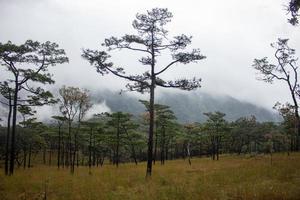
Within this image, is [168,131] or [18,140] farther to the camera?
[18,140]

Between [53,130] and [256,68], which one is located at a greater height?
[256,68]

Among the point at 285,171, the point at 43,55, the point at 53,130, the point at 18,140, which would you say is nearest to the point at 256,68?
the point at 285,171

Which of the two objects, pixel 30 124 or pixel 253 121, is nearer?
pixel 30 124

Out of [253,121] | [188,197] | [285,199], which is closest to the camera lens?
[285,199]

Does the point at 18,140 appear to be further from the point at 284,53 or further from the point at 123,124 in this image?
the point at 284,53

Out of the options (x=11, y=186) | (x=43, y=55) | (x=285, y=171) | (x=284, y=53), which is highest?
(x=284, y=53)

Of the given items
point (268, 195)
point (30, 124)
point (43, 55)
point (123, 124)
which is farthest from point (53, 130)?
point (268, 195)

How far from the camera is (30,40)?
2220 cm

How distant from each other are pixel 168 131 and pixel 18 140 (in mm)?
27038

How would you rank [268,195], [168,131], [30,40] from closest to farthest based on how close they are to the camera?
[268,195]
[30,40]
[168,131]

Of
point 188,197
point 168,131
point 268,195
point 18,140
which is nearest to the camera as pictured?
point 268,195

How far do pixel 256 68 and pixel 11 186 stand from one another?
913 inches

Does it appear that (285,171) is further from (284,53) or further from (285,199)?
(284,53)

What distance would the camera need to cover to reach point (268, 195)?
977 cm
